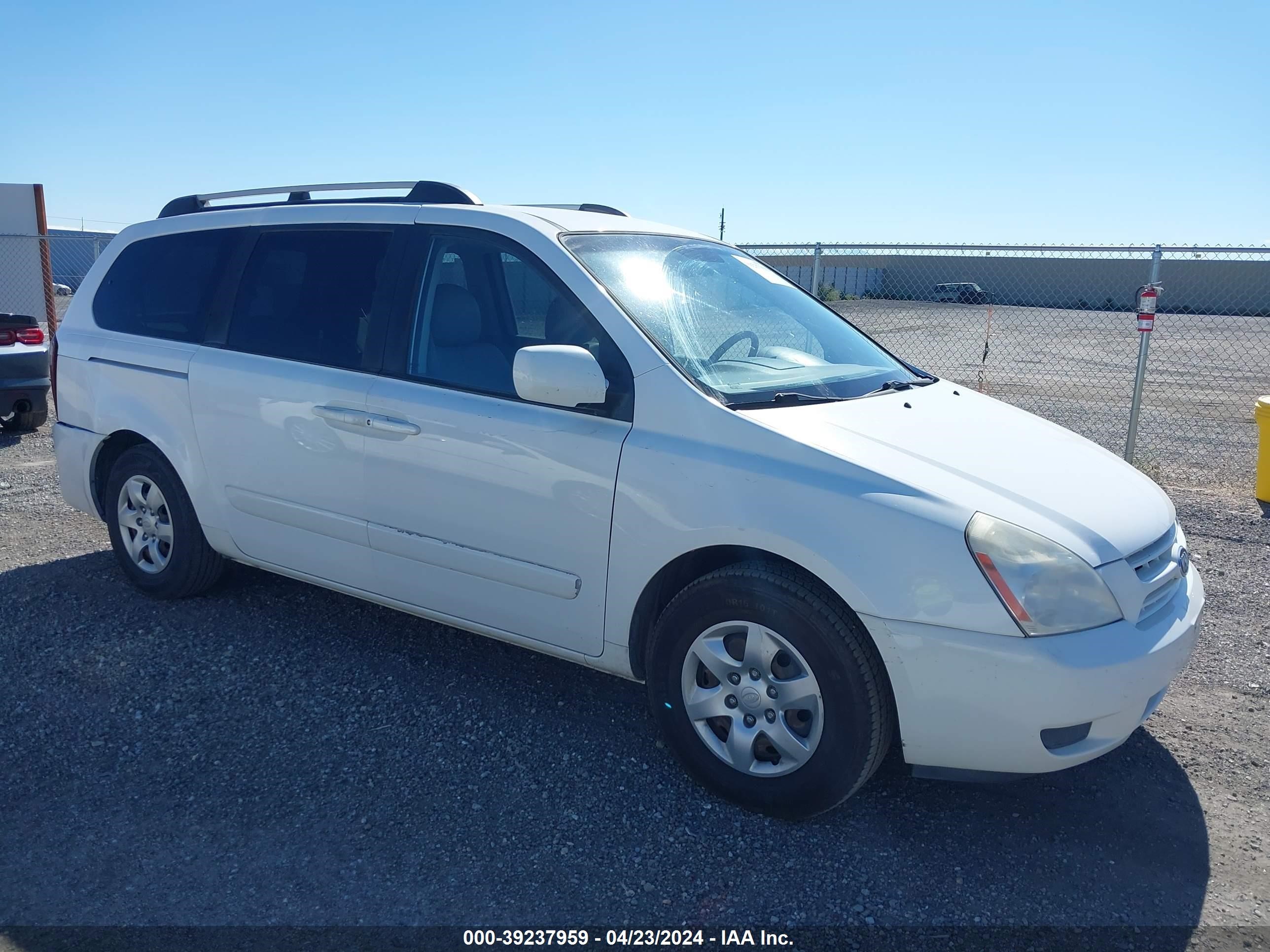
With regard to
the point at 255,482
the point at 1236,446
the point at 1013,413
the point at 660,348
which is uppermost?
the point at 660,348

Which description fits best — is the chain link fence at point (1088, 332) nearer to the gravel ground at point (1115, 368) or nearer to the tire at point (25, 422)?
the gravel ground at point (1115, 368)

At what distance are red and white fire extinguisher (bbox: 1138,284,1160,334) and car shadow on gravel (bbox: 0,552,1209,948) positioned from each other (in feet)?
16.6

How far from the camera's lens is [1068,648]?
9.01 feet

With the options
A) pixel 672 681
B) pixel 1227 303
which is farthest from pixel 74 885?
pixel 1227 303

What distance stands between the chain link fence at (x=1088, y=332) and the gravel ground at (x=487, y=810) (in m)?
4.07

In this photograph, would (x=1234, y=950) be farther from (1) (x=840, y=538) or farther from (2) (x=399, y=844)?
(2) (x=399, y=844)

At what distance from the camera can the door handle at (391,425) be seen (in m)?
3.71

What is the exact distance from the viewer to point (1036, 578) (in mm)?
2756

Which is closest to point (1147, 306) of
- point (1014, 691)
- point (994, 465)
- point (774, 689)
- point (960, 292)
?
point (994, 465)

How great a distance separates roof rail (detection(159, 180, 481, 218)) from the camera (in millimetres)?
4160

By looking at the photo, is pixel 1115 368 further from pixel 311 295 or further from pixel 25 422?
pixel 311 295

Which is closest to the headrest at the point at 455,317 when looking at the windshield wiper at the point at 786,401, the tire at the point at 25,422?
the windshield wiper at the point at 786,401

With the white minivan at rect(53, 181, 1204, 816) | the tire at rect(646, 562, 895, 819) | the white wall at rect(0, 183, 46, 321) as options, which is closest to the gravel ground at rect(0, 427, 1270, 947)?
the tire at rect(646, 562, 895, 819)

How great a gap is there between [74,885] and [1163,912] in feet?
10.2
